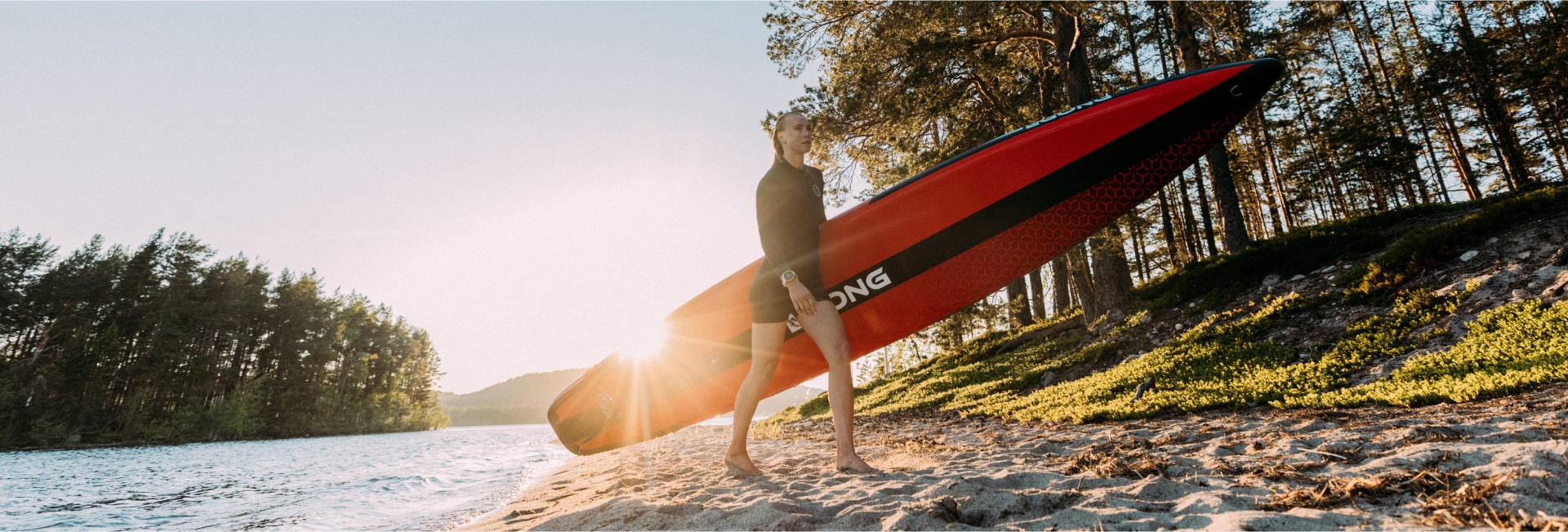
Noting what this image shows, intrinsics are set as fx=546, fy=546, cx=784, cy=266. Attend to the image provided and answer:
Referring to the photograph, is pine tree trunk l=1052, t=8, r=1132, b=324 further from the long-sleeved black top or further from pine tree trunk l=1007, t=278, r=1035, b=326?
the long-sleeved black top

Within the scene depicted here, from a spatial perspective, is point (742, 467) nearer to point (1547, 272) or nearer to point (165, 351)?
point (1547, 272)

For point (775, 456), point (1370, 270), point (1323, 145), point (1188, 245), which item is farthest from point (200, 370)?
point (1323, 145)

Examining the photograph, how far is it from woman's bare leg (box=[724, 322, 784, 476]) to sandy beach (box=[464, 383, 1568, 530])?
29cm

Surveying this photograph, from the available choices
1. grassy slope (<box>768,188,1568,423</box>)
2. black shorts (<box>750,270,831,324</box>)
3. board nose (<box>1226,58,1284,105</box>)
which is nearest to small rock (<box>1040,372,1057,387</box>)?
grassy slope (<box>768,188,1568,423</box>)

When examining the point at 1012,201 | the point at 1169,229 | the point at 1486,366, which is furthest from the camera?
the point at 1169,229

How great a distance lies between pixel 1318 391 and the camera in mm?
3727

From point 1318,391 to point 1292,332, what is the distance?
193 centimetres

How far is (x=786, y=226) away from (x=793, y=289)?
1.19 ft

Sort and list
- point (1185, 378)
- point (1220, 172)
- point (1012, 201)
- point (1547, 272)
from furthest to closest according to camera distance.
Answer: point (1220, 172) → point (1185, 378) → point (1547, 272) → point (1012, 201)

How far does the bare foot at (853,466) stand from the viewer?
283cm

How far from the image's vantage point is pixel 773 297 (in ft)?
9.78

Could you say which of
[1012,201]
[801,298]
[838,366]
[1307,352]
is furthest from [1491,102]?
[801,298]

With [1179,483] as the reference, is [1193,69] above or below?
above

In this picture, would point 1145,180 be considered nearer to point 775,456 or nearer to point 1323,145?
point 775,456
